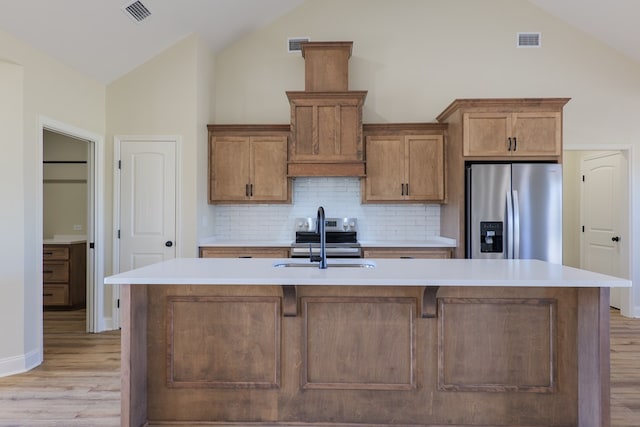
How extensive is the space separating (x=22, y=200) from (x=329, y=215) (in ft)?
9.84

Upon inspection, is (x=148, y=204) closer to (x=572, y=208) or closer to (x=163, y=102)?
(x=163, y=102)

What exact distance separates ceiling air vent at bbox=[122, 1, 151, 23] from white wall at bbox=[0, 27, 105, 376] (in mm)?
796

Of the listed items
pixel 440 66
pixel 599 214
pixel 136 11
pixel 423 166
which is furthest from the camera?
pixel 599 214

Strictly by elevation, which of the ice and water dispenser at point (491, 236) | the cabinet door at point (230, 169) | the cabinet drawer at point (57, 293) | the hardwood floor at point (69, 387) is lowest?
the hardwood floor at point (69, 387)

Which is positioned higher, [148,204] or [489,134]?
[489,134]

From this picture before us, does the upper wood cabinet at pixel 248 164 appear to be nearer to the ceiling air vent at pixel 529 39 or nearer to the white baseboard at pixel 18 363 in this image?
the white baseboard at pixel 18 363

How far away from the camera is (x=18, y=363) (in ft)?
10.5

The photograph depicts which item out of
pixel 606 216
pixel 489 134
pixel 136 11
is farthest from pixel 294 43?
pixel 606 216

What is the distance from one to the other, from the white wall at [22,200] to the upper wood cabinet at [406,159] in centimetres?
310

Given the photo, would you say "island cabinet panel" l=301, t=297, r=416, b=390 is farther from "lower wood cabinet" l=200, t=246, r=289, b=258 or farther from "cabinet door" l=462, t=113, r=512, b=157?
"cabinet door" l=462, t=113, r=512, b=157

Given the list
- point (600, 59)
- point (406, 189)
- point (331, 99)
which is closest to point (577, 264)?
point (600, 59)

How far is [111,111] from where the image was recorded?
4348mm

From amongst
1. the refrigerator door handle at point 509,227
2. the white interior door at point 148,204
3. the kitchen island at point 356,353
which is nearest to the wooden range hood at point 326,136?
the white interior door at point 148,204

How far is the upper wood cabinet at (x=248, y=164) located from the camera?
4621mm
